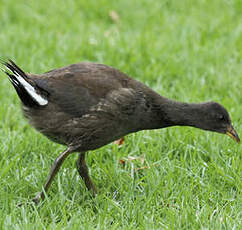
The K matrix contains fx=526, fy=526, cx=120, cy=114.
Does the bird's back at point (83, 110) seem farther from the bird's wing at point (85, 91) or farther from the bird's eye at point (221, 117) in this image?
the bird's eye at point (221, 117)

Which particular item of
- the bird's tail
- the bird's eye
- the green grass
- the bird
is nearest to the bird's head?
the bird's eye

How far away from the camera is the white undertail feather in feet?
14.4

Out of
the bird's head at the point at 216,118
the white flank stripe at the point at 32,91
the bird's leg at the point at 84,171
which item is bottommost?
the bird's leg at the point at 84,171

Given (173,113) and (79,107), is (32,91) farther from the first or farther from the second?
(173,113)

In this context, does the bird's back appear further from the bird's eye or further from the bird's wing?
the bird's eye

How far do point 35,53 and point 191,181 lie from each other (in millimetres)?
3427

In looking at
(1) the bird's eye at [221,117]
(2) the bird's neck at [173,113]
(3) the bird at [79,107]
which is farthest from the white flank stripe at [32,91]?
(1) the bird's eye at [221,117]

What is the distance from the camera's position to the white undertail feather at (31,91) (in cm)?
438

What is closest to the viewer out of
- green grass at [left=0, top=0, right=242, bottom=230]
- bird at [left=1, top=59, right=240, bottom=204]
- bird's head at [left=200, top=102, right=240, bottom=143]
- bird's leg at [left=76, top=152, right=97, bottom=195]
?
green grass at [left=0, top=0, right=242, bottom=230]

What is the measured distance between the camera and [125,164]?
5223 mm

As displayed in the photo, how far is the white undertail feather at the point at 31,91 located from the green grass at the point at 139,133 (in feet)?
2.42

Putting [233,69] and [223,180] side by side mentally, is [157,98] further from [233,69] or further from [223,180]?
[233,69]

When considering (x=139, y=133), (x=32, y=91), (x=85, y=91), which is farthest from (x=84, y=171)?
(x=139, y=133)

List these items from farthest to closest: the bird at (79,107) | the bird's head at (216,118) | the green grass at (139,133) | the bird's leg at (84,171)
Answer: the bird's head at (216,118), the bird's leg at (84,171), the bird at (79,107), the green grass at (139,133)
